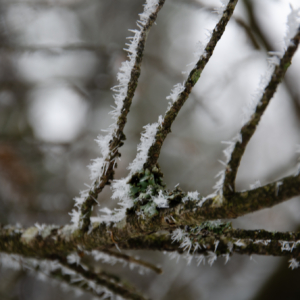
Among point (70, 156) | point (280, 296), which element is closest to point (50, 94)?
point (70, 156)

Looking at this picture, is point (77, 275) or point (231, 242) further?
point (77, 275)

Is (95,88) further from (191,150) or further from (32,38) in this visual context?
(191,150)

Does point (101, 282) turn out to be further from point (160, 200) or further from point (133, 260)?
point (160, 200)

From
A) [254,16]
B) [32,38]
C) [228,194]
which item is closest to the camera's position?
[228,194]

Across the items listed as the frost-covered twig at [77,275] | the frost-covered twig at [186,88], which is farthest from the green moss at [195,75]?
the frost-covered twig at [77,275]

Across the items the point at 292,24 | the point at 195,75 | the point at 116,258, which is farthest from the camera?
the point at 116,258

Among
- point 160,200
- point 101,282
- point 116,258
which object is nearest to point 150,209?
point 160,200

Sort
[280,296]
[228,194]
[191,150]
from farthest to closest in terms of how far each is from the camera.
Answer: [191,150]
[280,296]
[228,194]
